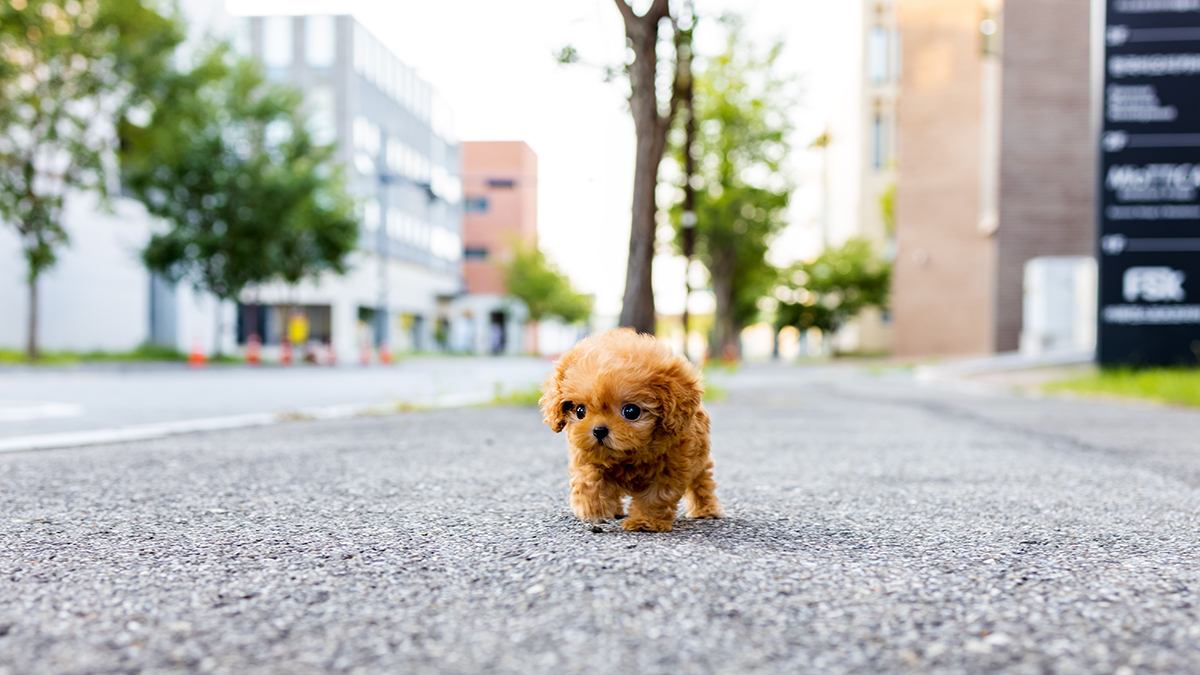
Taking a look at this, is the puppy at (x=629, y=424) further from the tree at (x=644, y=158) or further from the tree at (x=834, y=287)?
the tree at (x=834, y=287)

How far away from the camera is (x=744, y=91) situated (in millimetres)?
26656

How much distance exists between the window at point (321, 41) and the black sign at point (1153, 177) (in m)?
41.6

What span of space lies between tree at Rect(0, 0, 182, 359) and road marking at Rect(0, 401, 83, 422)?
34.1 ft

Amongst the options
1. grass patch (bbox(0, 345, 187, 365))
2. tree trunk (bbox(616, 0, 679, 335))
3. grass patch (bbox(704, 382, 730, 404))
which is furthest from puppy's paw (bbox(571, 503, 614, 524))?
grass patch (bbox(0, 345, 187, 365))

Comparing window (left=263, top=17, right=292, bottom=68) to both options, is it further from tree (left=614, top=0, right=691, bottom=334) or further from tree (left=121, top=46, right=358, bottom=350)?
tree (left=614, top=0, right=691, bottom=334)

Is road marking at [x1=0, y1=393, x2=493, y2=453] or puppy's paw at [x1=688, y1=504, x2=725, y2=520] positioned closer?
puppy's paw at [x1=688, y1=504, x2=725, y2=520]

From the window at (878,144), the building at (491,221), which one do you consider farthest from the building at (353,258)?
the window at (878,144)

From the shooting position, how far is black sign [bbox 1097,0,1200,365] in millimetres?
11148

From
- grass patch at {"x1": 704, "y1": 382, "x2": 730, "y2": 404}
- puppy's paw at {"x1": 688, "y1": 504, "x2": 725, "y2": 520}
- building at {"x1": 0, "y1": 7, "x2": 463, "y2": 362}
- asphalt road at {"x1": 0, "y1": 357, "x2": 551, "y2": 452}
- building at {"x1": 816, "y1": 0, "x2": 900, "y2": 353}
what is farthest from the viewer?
building at {"x1": 816, "y1": 0, "x2": 900, "y2": 353}

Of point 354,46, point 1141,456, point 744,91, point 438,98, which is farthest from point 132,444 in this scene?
point 438,98

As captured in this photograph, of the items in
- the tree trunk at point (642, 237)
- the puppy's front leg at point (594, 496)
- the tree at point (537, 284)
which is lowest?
the puppy's front leg at point (594, 496)

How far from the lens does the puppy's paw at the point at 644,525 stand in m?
2.92

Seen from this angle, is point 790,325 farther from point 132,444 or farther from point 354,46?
point 132,444

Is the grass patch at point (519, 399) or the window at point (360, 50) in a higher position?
the window at point (360, 50)
